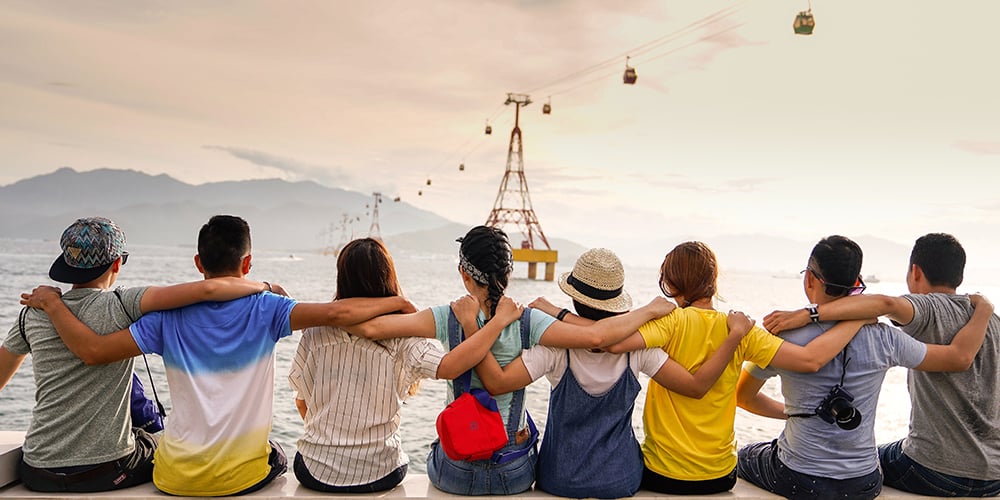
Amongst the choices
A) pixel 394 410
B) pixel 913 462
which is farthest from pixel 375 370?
pixel 913 462

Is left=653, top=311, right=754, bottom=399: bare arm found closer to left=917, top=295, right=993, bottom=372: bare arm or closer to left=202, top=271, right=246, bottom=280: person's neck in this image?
left=917, top=295, right=993, bottom=372: bare arm

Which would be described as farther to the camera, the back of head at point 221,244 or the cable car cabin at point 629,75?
the cable car cabin at point 629,75

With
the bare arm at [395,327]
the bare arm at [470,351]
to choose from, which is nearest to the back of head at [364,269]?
the bare arm at [395,327]

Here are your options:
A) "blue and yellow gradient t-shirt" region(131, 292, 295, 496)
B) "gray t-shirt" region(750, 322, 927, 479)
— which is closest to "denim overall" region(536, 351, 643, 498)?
"gray t-shirt" region(750, 322, 927, 479)

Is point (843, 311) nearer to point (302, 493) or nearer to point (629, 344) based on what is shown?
point (629, 344)

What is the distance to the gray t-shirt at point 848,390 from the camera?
8.27 feet

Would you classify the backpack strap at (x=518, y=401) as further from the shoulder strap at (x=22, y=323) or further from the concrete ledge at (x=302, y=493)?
the shoulder strap at (x=22, y=323)

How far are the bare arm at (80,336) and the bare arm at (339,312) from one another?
0.57 meters

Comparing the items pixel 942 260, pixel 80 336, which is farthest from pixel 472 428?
pixel 942 260

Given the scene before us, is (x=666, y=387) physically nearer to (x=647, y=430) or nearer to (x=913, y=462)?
(x=647, y=430)

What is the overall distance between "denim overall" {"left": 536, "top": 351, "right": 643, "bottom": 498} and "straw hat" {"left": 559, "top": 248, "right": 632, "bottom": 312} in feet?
0.70

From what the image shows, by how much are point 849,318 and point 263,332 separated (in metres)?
2.13

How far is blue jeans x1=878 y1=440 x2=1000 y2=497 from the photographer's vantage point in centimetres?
269

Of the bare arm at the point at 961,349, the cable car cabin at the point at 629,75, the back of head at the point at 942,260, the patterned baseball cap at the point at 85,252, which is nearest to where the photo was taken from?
the patterned baseball cap at the point at 85,252
